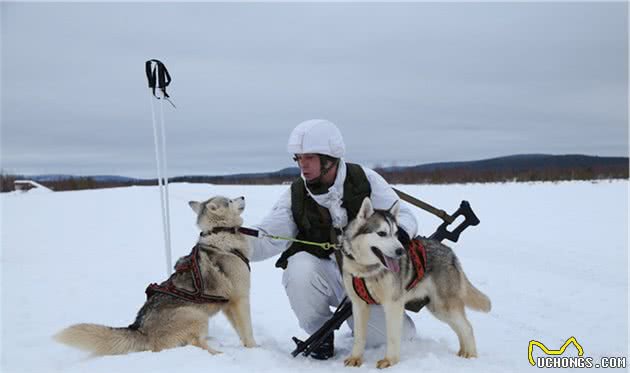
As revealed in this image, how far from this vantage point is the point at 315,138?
13.5 feet

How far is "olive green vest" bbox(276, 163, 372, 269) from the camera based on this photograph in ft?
14.4

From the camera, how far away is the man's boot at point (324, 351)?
13.5 ft

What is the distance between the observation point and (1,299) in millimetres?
6051

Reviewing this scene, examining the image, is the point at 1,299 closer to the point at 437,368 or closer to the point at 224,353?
the point at 224,353

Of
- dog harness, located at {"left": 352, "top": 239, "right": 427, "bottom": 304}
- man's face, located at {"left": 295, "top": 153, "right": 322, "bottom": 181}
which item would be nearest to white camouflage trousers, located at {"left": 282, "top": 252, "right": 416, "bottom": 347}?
dog harness, located at {"left": 352, "top": 239, "right": 427, "bottom": 304}

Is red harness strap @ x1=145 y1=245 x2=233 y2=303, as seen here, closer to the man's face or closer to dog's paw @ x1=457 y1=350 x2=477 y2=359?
the man's face

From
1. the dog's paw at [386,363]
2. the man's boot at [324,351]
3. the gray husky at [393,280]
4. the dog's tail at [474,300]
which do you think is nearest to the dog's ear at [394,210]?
the gray husky at [393,280]

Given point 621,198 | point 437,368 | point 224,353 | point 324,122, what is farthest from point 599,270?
point 621,198

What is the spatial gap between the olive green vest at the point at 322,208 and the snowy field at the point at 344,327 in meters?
1.04

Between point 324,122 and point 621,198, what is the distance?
14717mm

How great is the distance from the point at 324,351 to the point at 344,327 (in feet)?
2.97

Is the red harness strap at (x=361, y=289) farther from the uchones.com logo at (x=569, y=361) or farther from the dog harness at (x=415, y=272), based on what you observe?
the uchones.com logo at (x=569, y=361)

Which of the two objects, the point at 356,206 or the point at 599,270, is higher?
the point at 356,206

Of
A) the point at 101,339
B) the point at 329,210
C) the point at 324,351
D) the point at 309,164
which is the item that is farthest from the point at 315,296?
the point at 101,339
